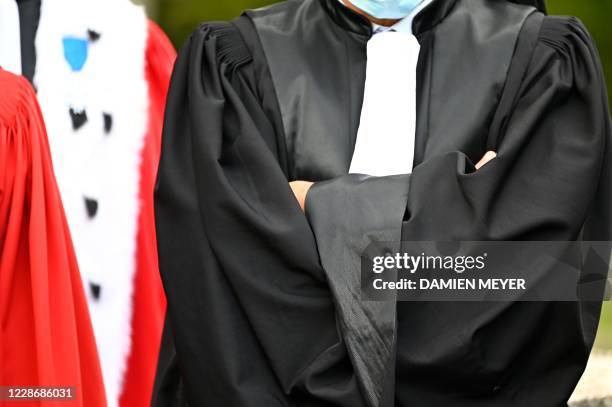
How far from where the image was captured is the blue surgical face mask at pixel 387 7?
2.31 m

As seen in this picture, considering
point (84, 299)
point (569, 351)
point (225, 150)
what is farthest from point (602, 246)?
point (84, 299)

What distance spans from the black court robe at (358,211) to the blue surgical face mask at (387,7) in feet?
0.18

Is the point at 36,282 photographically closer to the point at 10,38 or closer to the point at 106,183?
the point at 106,183

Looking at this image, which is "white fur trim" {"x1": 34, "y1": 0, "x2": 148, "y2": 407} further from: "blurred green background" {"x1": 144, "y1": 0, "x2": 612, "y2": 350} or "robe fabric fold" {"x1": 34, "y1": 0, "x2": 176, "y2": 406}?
"blurred green background" {"x1": 144, "y1": 0, "x2": 612, "y2": 350}

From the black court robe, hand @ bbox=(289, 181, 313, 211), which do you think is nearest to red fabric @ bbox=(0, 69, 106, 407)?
the black court robe

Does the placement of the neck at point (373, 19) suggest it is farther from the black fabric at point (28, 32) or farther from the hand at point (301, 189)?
the black fabric at point (28, 32)

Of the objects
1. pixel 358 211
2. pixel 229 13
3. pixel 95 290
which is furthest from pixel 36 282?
pixel 229 13

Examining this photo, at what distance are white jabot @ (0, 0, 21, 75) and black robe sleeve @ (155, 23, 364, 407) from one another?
0.67 meters

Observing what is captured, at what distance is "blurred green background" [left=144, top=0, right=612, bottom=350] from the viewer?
3830 millimetres

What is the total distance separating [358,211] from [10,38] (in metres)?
1.13

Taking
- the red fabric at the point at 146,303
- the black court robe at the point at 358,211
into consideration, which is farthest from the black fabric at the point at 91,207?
the black court robe at the point at 358,211

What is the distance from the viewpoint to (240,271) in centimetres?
213

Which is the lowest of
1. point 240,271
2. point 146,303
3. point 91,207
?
point 146,303

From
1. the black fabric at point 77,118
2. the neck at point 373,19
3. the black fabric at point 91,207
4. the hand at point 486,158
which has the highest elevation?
the neck at point 373,19
